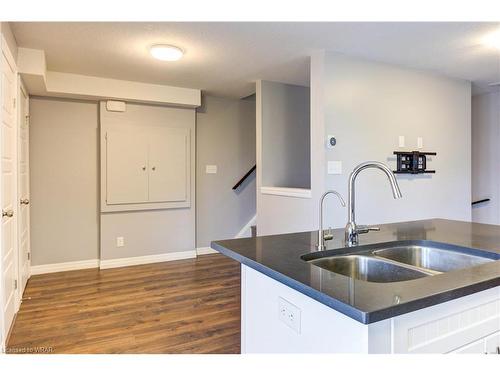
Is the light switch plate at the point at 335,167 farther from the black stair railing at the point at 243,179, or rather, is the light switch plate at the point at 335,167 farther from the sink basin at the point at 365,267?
the black stair railing at the point at 243,179

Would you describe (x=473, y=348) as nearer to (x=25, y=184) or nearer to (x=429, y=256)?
(x=429, y=256)

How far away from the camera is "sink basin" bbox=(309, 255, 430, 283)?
4.23ft

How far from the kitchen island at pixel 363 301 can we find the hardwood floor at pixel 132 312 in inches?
43.7

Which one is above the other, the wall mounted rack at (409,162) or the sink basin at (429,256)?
the wall mounted rack at (409,162)

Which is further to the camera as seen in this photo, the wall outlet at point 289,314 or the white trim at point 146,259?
the white trim at point 146,259

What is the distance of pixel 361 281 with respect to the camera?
0.97 meters

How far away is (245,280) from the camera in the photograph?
1.39m

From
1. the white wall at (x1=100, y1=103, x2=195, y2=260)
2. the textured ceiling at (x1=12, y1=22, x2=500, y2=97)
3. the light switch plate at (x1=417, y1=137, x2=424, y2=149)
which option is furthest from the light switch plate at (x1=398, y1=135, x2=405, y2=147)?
the white wall at (x1=100, y1=103, x2=195, y2=260)

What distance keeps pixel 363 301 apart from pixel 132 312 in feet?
8.20

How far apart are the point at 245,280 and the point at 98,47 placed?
261 cm

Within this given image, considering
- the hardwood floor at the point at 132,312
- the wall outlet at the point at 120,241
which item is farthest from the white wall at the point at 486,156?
the wall outlet at the point at 120,241

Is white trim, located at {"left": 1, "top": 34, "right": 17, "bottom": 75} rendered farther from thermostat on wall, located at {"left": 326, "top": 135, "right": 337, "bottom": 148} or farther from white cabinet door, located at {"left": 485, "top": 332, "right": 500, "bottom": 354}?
white cabinet door, located at {"left": 485, "top": 332, "right": 500, "bottom": 354}

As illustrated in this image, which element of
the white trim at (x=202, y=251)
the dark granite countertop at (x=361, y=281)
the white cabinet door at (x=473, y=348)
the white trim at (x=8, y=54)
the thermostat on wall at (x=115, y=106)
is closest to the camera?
the dark granite countertop at (x=361, y=281)

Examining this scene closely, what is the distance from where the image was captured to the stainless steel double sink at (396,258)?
4.26 feet
